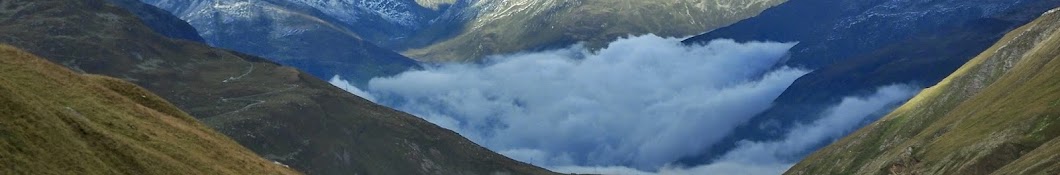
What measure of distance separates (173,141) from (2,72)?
15.5m

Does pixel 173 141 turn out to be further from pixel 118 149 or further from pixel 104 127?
pixel 118 149

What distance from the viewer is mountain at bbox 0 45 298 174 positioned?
80812mm

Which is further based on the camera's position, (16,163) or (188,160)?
(188,160)

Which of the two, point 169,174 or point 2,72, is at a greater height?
point 2,72

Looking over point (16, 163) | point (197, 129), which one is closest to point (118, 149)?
point (16, 163)

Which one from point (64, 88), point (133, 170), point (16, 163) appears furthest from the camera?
point (64, 88)

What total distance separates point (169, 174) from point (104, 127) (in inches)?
391

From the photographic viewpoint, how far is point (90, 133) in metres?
91.2

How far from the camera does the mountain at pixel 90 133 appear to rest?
8081cm

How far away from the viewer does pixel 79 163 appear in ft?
271

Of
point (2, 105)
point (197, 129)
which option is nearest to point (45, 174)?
point (2, 105)

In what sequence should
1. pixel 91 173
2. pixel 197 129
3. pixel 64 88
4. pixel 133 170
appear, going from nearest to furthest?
pixel 91 173 < pixel 133 170 < pixel 64 88 < pixel 197 129

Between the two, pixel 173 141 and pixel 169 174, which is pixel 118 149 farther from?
pixel 173 141

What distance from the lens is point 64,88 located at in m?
105
